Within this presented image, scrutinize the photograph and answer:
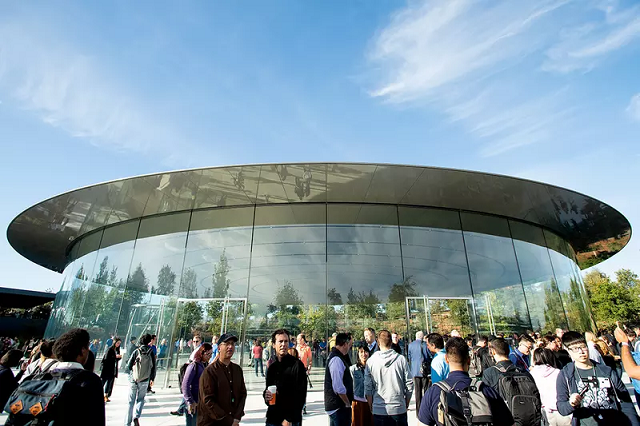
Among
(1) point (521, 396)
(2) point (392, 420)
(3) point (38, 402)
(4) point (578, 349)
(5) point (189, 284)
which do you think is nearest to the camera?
(3) point (38, 402)

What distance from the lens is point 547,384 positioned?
14.0 ft

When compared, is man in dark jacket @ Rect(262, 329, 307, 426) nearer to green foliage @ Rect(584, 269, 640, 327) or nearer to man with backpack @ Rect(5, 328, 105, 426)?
man with backpack @ Rect(5, 328, 105, 426)

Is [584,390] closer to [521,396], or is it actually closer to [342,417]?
[521,396]

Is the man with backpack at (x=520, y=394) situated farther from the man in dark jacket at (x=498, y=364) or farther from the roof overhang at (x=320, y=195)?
the roof overhang at (x=320, y=195)

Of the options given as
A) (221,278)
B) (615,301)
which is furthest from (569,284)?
(615,301)

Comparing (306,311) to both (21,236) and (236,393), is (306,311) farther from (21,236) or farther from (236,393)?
(21,236)

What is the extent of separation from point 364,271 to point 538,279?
788cm

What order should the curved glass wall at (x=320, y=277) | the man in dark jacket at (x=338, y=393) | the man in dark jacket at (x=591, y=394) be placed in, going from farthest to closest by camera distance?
the curved glass wall at (x=320, y=277), the man in dark jacket at (x=338, y=393), the man in dark jacket at (x=591, y=394)

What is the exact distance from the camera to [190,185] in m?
12.4

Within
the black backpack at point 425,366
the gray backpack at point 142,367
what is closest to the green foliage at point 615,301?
the black backpack at point 425,366

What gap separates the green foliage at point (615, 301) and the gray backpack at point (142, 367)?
44574 millimetres

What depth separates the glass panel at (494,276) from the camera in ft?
43.9

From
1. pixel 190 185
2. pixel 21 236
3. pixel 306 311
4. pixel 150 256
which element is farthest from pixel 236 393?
pixel 21 236

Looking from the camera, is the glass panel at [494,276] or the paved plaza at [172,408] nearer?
the paved plaza at [172,408]
